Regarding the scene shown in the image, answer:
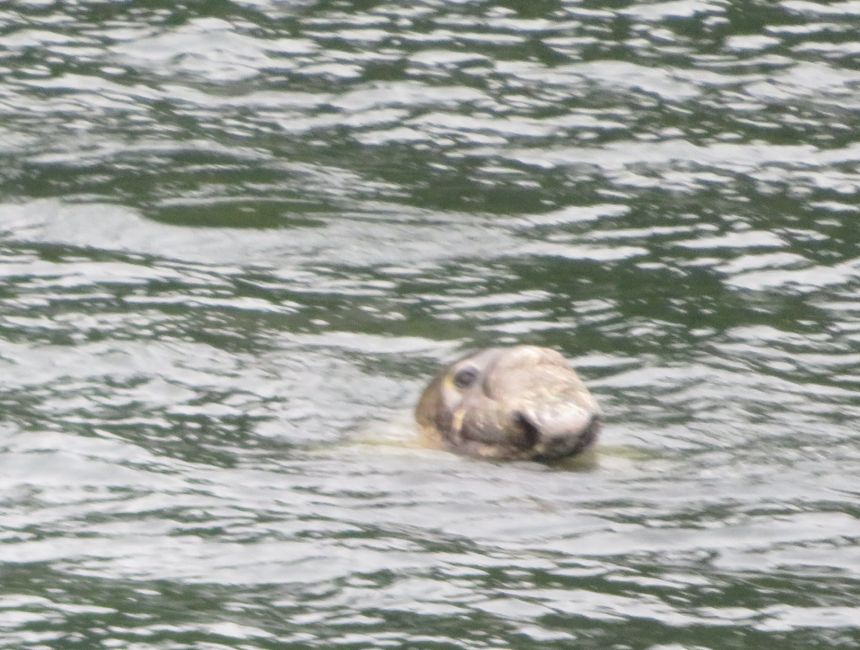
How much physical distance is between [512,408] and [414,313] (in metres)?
2.19

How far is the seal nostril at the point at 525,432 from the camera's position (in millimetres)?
9039

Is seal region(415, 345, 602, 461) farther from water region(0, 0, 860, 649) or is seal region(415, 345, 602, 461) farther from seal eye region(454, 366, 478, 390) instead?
water region(0, 0, 860, 649)

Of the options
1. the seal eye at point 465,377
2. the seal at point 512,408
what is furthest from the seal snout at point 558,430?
the seal eye at point 465,377

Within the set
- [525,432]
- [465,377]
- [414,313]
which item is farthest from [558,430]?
[414,313]

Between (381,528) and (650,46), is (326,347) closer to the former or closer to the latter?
(381,528)

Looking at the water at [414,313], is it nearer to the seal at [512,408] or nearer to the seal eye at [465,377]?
the seal at [512,408]

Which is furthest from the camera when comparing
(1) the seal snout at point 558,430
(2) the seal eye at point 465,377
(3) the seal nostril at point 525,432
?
(2) the seal eye at point 465,377

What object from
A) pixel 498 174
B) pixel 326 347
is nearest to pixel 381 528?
pixel 326 347

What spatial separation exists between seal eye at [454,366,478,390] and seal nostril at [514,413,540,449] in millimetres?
401

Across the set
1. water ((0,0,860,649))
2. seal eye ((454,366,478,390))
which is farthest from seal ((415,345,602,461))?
water ((0,0,860,649))

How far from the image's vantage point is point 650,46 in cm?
1556

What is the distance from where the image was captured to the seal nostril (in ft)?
29.7

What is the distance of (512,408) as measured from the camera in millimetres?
9102

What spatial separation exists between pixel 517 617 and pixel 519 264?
5008 millimetres
